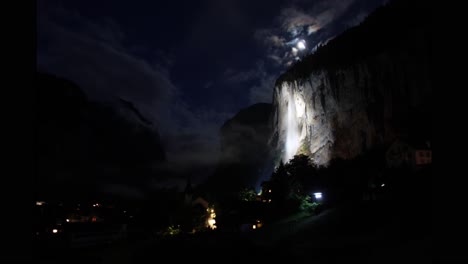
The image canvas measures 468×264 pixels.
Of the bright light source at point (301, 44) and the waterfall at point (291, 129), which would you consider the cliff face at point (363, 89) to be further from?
the bright light source at point (301, 44)

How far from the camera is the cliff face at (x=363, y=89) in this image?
176 feet

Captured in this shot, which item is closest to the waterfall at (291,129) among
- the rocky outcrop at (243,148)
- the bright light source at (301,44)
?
the bright light source at (301,44)

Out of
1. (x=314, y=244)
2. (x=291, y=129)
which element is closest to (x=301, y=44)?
(x=291, y=129)

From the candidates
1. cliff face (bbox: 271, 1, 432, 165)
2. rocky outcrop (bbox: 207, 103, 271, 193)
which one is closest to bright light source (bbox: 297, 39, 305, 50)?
cliff face (bbox: 271, 1, 432, 165)

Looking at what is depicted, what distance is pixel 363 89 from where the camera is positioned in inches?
2474

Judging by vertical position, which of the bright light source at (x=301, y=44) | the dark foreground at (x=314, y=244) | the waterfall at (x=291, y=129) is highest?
the bright light source at (x=301, y=44)

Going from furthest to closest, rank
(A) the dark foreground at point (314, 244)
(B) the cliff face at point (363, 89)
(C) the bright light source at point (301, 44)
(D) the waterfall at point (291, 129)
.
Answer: (C) the bright light source at point (301, 44) → (D) the waterfall at point (291, 129) → (B) the cliff face at point (363, 89) → (A) the dark foreground at point (314, 244)

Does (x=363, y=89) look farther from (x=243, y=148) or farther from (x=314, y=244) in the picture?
(x=243, y=148)

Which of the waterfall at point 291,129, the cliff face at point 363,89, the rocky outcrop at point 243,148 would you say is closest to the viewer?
the cliff face at point 363,89

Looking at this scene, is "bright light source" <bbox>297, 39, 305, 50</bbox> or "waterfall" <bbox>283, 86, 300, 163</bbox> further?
"bright light source" <bbox>297, 39, 305, 50</bbox>

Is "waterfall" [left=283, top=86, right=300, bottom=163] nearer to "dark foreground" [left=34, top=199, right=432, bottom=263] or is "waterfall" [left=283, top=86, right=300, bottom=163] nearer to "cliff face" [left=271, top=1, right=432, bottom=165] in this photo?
"cliff face" [left=271, top=1, right=432, bottom=165]

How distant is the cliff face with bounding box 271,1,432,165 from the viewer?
53.7 m

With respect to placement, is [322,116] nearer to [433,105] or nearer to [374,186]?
[374,186]

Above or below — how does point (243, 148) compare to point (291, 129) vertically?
above
